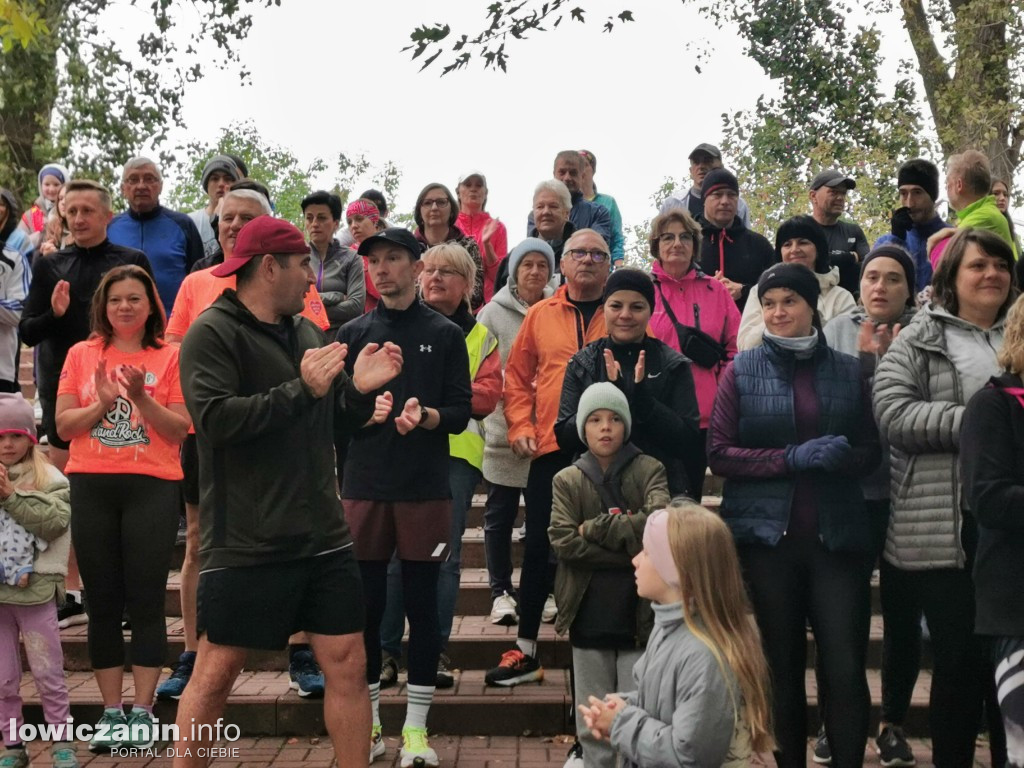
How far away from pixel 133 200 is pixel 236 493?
407 centimetres

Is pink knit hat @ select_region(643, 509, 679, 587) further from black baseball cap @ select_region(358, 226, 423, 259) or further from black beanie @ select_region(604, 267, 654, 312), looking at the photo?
black baseball cap @ select_region(358, 226, 423, 259)

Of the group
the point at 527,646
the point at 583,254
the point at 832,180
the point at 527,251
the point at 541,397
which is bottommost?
the point at 527,646

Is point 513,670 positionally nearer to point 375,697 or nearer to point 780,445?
point 375,697

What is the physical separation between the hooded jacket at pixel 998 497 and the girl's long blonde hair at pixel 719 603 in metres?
0.98

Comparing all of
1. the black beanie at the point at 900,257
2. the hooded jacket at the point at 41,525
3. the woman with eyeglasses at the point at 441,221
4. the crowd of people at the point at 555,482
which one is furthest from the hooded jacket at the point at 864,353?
the hooded jacket at the point at 41,525

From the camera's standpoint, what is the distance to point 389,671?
21.4 feet

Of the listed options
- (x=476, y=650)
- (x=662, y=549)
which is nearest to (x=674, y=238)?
(x=476, y=650)

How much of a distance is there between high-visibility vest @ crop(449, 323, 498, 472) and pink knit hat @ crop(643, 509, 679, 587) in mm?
2908

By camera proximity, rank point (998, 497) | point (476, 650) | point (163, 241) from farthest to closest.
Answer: point (163, 241)
point (476, 650)
point (998, 497)

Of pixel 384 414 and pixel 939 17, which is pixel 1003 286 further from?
pixel 939 17

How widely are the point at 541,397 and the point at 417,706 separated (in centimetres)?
181

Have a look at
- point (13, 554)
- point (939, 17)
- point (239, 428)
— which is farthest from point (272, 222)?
point (939, 17)

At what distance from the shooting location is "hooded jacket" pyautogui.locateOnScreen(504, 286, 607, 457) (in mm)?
6559

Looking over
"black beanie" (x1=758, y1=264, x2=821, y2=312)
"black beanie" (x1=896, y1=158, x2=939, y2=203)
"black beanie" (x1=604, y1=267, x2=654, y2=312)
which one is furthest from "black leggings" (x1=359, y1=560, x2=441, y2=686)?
"black beanie" (x1=896, y1=158, x2=939, y2=203)
